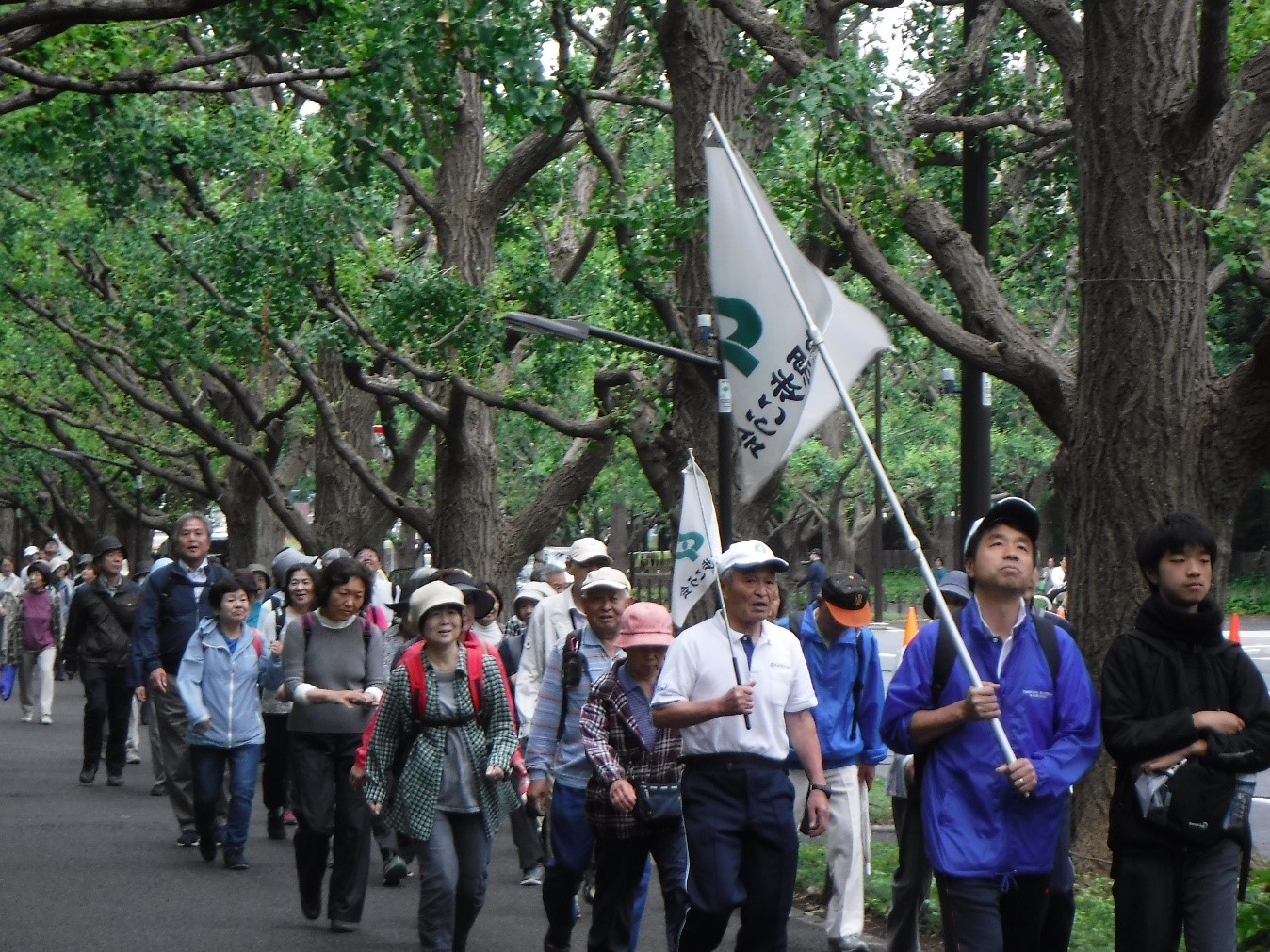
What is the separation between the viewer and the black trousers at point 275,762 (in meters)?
12.2

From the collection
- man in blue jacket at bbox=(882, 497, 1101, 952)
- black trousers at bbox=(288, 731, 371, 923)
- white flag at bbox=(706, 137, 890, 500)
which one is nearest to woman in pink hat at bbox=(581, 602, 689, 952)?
white flag at bbox=(706, 137, 890, 500)

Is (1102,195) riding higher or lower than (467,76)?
lower

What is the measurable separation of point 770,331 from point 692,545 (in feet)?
3.88

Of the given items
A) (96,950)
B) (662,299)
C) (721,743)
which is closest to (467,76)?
(662,299)

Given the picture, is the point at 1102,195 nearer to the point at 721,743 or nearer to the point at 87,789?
the point at 721,743

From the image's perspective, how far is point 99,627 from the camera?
1617cm

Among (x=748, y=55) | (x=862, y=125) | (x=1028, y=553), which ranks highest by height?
(x=748, y=55)

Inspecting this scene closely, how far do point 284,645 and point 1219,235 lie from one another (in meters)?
5.14

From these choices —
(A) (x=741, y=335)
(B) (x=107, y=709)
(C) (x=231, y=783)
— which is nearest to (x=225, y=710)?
(C) (x=231, y=783)

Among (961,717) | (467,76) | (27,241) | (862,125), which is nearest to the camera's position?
(961,717)

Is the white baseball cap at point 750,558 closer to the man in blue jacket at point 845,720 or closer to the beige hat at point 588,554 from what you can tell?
the man in blue jacket at point 845,720

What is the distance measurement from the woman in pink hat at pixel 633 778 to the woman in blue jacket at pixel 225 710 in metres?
4.21

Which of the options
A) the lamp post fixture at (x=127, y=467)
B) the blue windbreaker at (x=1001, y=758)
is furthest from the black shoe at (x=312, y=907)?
the lamp post fixture at (x=127, y=467)

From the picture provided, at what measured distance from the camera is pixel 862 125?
12.3m
